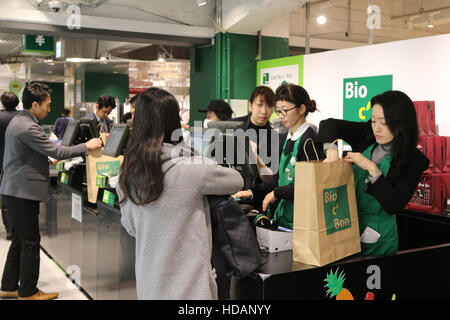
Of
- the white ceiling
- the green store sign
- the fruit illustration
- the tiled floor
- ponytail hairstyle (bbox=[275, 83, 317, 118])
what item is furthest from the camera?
the white ceiling

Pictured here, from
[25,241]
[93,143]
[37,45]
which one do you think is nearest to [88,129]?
[93,143]

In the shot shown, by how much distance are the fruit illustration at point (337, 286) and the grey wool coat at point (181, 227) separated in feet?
1.67

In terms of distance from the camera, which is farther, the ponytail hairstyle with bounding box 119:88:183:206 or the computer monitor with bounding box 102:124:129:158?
the computer monitor with bounding box 102:124:129:158

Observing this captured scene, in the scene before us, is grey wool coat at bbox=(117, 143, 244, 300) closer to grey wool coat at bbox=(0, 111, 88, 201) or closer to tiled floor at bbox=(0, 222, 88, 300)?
Result: grey wool coat at bbox=(0, 111, 88, 201)

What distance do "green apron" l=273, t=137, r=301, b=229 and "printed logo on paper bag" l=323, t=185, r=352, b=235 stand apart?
434 millimetres

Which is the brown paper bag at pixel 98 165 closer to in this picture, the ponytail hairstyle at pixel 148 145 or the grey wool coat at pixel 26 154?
the grey wool coat at pixel 26 154

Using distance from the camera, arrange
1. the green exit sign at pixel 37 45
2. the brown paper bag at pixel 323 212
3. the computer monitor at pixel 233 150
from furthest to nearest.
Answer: the green exit sign at pixel 37 45, the computer monitor at pixel 233 150, the brown paper bag at pixel 323 212

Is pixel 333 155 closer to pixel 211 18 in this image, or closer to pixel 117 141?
pixel 117 141

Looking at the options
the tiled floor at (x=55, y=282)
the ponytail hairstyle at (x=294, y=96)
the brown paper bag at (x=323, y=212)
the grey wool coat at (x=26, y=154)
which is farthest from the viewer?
the tiled floor at (x=55, y=282)

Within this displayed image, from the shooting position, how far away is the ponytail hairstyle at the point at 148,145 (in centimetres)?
165

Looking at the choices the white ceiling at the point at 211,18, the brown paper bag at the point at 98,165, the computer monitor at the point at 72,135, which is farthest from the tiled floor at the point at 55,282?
the white ceiling at the point at 211,18

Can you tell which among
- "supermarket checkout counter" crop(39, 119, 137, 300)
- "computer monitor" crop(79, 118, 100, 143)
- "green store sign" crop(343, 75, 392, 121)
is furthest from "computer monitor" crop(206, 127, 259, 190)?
"green store sign" crop(343, 75, 392, 121)

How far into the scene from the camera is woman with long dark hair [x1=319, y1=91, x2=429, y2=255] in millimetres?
2037

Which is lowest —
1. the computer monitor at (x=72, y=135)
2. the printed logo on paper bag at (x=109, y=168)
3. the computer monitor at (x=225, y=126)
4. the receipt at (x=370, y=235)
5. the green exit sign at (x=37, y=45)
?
the receipt at (x=370, y=235)
